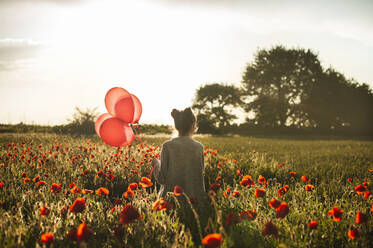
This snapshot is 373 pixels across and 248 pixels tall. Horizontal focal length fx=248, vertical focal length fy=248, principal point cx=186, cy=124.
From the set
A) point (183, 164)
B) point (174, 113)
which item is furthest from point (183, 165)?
point (174, 113)

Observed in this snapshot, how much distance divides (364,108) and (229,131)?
16.8 m

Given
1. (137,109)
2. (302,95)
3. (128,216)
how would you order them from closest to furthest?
(128,216), (137,109), (302,95)

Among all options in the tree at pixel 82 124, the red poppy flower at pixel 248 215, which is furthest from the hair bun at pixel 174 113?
the tree at pixel 82 124

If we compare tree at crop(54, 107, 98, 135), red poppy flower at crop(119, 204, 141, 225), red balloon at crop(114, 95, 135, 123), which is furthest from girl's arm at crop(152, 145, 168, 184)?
tree at crop(54, 107, 98, 135)

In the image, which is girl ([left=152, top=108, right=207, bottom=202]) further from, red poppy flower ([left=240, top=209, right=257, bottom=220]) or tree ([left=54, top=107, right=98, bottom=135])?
tree ([left=54, top=107, right=98, bottom=135])

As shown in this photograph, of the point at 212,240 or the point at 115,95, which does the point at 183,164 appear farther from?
the point at 212,240

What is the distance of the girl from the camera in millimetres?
3229

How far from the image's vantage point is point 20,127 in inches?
707

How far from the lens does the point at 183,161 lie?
325 cm

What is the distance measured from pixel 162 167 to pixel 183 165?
0.28m

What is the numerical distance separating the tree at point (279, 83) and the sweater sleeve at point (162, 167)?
3213 centimetres

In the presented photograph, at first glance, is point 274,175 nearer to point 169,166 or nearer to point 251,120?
point 169,166

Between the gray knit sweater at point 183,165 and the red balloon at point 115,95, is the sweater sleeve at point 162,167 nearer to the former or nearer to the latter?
the gray knit sweater at point 183,165

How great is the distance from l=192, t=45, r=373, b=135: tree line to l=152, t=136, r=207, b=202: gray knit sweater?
25243 millimetres
